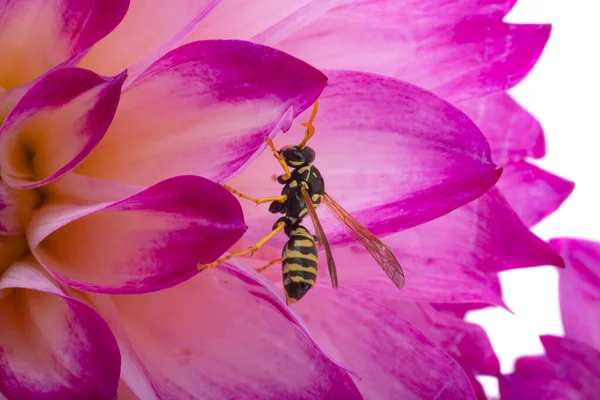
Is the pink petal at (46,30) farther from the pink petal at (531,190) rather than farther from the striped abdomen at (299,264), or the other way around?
the pink petal at (531,190)

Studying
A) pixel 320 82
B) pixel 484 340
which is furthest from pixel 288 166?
pixel 484 340

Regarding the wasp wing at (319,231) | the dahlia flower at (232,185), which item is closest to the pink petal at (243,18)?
the dahlia flower at (232,185)

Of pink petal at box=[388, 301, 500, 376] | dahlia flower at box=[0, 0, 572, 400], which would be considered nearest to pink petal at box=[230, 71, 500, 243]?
dahlia flower at box=[0, 0, 572, 400]

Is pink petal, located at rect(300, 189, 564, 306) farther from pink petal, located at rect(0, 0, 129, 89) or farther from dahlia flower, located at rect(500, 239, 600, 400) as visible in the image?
pink petal, located at rect(0, 0, 129, 89)

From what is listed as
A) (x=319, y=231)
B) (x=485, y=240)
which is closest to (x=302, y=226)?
(x=319, y=231)

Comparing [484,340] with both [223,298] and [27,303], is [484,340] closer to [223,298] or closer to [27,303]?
[223,298]
